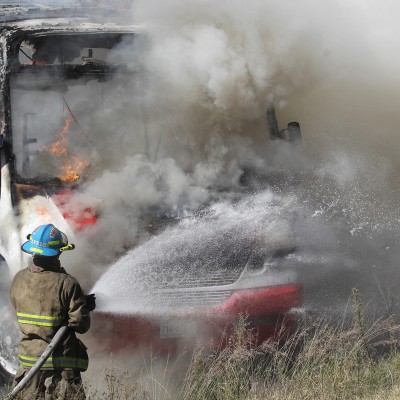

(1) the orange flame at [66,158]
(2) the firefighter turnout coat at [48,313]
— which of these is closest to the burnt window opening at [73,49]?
(1) the orange flame at [66,158]

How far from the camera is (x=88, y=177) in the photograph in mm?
5551

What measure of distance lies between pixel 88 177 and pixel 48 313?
2129 millimetres

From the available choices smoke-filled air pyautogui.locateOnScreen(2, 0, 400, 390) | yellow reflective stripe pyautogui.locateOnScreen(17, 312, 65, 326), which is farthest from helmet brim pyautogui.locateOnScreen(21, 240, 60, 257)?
smoke-filled air pyautogui.locateOnScreen(2, 0, 400, 390)

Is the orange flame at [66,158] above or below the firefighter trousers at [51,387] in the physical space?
above

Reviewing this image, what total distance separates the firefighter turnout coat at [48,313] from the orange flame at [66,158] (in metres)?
1.93

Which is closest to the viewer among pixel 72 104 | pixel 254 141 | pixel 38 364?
pixel 38 364

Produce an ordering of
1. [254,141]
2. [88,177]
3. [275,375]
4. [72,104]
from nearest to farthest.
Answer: [275,375] → [88,177] → [72,104] → [254,141]

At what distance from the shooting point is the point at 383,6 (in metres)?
7.28

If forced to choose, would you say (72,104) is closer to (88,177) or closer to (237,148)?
(88,177)

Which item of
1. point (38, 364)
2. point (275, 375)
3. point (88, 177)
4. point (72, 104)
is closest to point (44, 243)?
point (38, 364)

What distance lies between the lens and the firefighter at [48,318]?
11.9 ft

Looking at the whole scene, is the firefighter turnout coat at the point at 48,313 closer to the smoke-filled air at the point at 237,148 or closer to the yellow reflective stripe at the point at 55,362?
the yellow reflective stripe at the point at 55,362

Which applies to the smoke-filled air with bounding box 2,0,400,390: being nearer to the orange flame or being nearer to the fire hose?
the orange flame

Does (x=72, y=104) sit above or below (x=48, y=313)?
above
